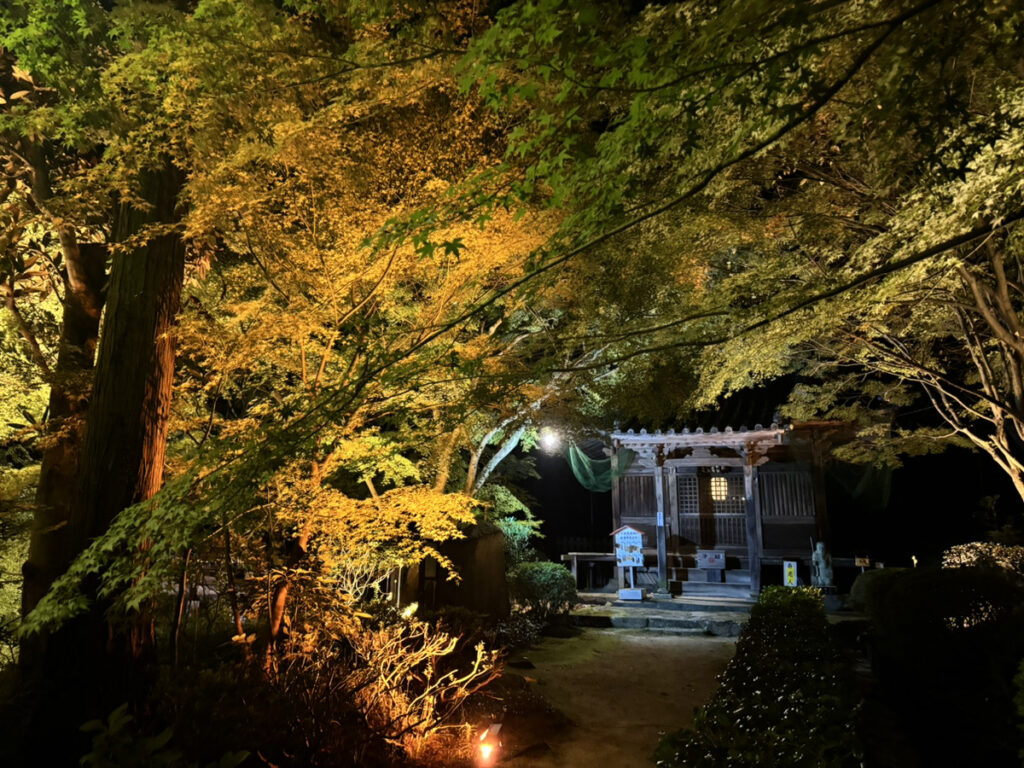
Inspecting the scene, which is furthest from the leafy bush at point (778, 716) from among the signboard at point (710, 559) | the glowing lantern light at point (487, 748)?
the signboard at point (710, 559)

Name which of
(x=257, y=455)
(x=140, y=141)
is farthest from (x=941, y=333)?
(x=140, y=141)

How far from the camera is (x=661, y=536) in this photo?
17.0m

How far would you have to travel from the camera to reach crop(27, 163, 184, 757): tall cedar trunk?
188 inches

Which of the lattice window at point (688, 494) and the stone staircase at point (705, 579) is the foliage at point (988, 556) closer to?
the stone staircase at point (705, 579)

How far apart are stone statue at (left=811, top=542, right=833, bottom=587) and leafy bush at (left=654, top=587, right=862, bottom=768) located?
33.7 feet

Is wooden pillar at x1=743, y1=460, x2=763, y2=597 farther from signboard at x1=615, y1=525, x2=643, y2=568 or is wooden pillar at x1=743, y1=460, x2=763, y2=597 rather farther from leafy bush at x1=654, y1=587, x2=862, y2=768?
leafy bush at x1=654, y1=587, x2=862, y2=768

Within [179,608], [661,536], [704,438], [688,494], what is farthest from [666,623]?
[179,608]

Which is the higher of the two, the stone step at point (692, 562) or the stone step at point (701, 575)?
the stone step at point (692, 562)

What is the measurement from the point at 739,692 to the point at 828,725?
115 cm

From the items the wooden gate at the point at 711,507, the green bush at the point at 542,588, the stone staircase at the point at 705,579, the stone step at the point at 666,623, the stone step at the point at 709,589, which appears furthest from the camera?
the wooden gate at the point at 711,507

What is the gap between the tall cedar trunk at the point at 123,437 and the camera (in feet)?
15.7


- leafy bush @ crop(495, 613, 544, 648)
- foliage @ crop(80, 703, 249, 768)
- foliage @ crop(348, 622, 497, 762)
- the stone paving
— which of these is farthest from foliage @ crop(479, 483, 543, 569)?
foliage @ crop(80, 703, 249, 768)

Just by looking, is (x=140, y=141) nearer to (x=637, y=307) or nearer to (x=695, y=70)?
(x=695, y=70)

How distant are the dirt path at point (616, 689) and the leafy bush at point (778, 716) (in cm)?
175
